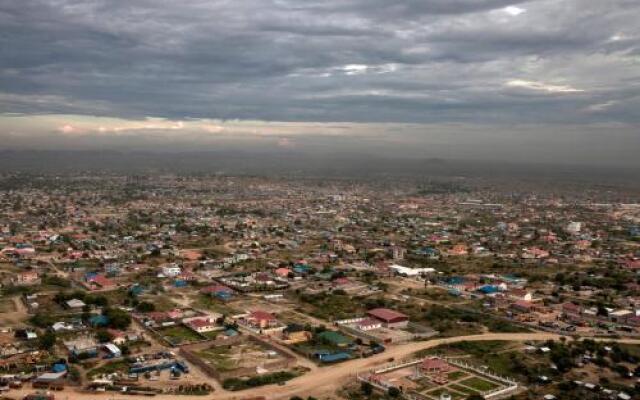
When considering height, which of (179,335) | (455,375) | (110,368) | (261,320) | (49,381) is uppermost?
(49,381)

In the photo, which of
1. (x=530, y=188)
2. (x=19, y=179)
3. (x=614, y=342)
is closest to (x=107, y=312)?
(x=614, y=342)

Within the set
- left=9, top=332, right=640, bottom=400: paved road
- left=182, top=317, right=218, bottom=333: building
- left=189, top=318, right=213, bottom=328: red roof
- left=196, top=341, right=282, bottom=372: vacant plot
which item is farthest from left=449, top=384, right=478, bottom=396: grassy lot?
left=189, top=318, right=213, bottom=328: red roof

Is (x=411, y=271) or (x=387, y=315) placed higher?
(x=387, y=315)

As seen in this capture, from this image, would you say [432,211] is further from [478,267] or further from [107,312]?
[107,312]

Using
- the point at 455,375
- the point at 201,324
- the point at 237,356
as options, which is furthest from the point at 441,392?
the point at 201,324

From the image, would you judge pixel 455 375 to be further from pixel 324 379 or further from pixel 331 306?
pixel 331 306
